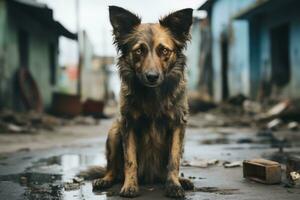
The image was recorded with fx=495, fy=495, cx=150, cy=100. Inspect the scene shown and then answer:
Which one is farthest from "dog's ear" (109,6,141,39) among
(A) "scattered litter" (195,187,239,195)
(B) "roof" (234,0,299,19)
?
(B) "roof" (234,0,299,19)

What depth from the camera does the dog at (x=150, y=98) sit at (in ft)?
15.1

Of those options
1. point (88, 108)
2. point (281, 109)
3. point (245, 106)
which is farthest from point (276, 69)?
point (88, 108)

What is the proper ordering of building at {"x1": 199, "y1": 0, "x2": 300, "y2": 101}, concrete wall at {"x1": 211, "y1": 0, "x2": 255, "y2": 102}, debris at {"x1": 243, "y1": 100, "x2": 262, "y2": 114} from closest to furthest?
building at {"x1": 199, "y1": 0, "x2": 300, "y2": 101}, debris at {"x1": 243, "y1": 100, "x2": 262, "y2": 114}, concrete wall at {"x1": 211, "y1": 0, "x2": 255, "y2": 102}

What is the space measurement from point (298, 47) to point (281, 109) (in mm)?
2719

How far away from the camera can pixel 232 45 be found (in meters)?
22.9

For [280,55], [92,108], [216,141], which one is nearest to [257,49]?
[280,55]

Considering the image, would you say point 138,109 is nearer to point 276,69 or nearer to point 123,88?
point 123,88

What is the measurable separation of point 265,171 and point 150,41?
1697mm

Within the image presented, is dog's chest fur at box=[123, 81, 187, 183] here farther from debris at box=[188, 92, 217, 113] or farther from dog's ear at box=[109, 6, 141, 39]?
debris at box=[188, 92, 217, 113]

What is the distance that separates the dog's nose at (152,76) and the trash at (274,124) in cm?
917

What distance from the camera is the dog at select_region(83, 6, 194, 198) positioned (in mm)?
→ 4602

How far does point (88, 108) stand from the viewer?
73.6 feet

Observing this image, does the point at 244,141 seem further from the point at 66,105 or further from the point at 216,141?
the point at 66,105

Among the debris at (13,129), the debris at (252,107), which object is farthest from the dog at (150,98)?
the debris at (252,107)
